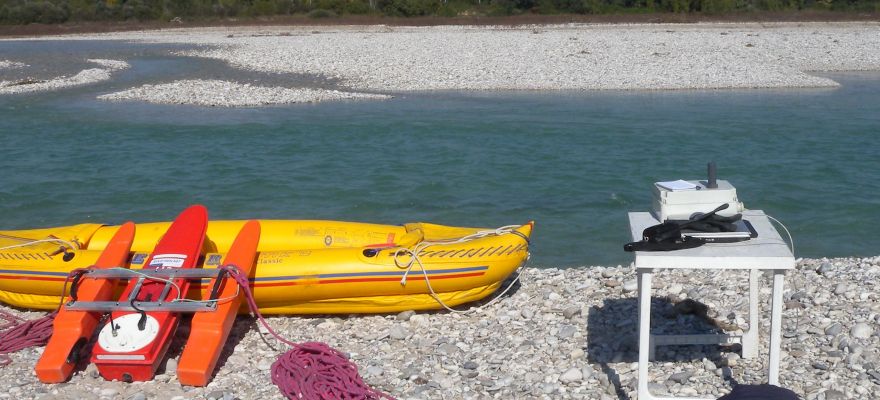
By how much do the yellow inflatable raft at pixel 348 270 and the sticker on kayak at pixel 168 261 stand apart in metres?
0.21

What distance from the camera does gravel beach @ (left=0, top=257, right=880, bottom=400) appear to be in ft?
16.0

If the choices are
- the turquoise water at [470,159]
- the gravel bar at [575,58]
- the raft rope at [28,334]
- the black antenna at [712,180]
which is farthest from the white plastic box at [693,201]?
the gravel bar at [575,58]

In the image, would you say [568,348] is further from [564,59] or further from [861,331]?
[564,59]

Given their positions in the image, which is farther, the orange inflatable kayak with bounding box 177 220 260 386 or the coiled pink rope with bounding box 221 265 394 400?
the orange inflatable kayak with bounding box 177 220 260 386

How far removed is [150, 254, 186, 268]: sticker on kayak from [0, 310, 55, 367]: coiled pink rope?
759mm

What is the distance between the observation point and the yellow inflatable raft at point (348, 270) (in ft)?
19.7

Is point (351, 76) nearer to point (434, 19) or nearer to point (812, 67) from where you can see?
point (812, 67)

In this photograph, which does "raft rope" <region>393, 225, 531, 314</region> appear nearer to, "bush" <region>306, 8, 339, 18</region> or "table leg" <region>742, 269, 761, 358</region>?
"table leg" <region>742, 269, 761, 358</region>

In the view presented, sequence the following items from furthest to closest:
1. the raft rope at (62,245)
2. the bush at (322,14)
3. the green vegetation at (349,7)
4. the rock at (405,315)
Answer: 1. the bush at (322,14)
2. the green vegetation at (349,7)
3. the raft rope at (62,245)
4. the rock at (405,315)

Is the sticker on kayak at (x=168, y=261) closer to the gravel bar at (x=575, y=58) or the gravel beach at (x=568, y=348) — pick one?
the gravel beach at (x=568, y=348)

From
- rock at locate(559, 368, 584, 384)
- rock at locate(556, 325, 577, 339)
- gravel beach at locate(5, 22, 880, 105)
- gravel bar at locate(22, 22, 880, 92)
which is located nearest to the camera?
rock at locate(559, 368, 584, 384)

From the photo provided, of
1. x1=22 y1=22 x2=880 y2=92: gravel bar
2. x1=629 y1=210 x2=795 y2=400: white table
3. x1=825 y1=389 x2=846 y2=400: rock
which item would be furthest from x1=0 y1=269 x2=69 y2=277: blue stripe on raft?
x1=22 y1=22 x2=880 y2=92: gravel bar

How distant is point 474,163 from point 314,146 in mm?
2749

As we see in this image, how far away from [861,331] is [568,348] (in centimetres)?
161
